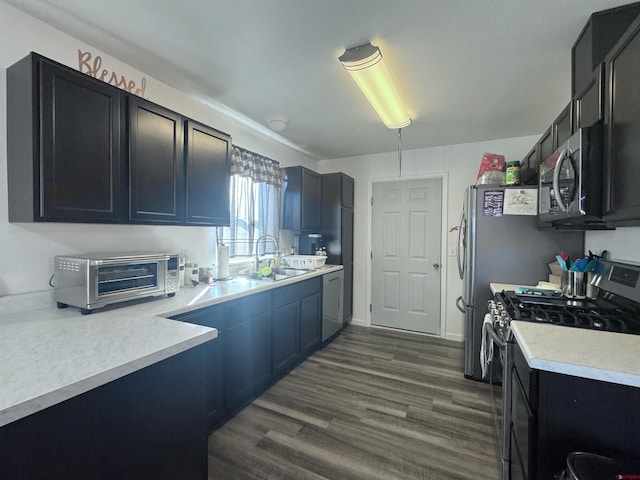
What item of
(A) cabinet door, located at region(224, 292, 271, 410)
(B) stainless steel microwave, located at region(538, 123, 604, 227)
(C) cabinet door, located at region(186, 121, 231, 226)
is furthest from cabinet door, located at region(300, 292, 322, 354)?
(B) stainless steel microwave, located at region(538, 123, 604, 227)

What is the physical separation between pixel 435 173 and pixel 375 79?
2110 millimetres

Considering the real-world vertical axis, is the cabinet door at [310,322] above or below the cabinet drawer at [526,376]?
below

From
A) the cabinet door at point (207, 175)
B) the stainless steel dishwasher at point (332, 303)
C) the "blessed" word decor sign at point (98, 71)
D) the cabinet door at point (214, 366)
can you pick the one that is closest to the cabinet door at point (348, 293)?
the stainless steel dishwasher at point (332, 303)

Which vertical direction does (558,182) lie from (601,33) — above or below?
below

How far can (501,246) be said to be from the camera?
2461 mm

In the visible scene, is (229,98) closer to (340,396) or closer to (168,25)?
(168,25)

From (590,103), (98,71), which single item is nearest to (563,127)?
(590,103)

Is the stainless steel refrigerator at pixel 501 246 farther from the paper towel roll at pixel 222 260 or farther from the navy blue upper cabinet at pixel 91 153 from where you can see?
the navy blue upper cabinet at pixel 91 153

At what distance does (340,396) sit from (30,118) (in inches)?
101

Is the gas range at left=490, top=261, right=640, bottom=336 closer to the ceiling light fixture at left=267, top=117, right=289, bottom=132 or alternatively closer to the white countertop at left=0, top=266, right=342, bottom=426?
the white countertop at left=0, top=266, right=342, bottom=426

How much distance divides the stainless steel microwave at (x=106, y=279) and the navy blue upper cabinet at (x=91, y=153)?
0.24 m

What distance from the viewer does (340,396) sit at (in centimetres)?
233

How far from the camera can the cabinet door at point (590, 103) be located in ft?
4.04

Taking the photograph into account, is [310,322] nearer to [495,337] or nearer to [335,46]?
[495,337]
